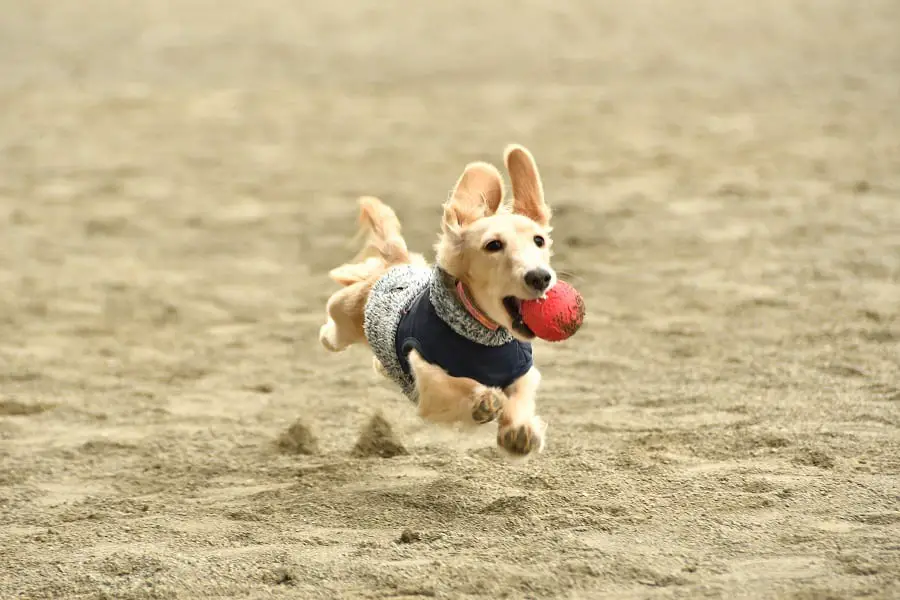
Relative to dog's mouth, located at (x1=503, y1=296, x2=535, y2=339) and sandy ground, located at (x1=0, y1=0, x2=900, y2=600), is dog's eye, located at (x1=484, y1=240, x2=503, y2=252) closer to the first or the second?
dog's mouth, located at (x1=503, y1=296, x2=535, y2=339)

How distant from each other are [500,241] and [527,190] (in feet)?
1.13

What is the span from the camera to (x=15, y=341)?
20.9 feet

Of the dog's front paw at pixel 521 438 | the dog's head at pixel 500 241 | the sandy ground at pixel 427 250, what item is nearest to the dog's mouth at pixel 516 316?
the dog's head at pixel 500 241

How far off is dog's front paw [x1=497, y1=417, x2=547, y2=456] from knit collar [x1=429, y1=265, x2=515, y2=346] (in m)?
0.28

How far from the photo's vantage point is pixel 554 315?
3.41 m

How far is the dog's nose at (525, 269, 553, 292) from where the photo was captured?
3.39m

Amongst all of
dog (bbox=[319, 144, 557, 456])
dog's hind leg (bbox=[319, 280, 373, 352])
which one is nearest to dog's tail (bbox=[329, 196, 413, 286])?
dog's hind leg (bbox=[319, 280, 373, 352])

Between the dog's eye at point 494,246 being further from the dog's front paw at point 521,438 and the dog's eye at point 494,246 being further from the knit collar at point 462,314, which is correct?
the dog's front paw at point 521,438

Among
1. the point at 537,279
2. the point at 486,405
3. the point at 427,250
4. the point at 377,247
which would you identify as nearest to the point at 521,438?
the point at 486,405

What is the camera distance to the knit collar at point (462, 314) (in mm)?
3648

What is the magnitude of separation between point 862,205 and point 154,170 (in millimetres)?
5516

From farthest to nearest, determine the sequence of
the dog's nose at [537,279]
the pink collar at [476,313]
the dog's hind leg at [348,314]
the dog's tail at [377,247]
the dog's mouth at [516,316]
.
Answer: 1. the dog's tail at [377,247]
2. the dog's hind leg at [348,314]
3. the pink collar at [476,313]
4. the dog's mouth at [516,316]
5. the dog's nose at [537,279]

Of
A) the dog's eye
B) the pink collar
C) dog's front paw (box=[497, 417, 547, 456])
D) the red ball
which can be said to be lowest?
dog's front paw (box=[497, 417, 547, 456])

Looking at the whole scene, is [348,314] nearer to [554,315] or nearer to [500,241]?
[500,241]
